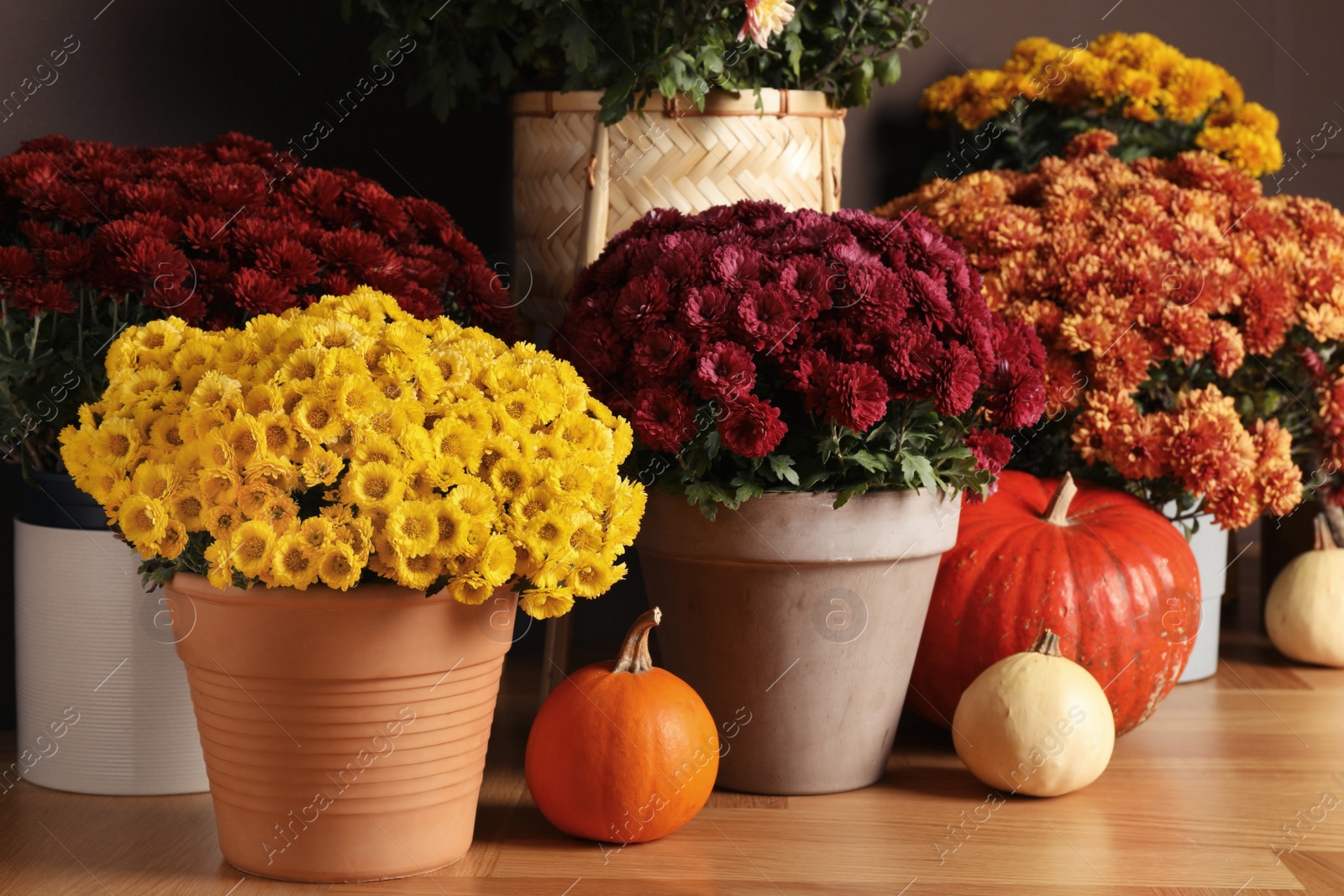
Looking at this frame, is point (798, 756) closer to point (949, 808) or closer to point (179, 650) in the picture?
point (949, 808)

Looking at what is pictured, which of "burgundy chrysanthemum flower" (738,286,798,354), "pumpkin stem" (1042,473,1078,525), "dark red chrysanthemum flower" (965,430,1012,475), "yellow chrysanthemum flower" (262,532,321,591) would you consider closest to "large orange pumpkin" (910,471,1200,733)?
"pumpkin stem" (1042,473,1078,525)

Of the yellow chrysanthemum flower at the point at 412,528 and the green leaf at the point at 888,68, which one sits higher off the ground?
the green leaf at the point at 888,68

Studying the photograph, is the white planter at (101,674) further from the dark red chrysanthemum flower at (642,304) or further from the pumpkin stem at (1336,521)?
the pumpkin stem at (1336,521)

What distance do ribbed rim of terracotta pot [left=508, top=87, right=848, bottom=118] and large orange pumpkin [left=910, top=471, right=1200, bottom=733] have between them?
0.57 metres

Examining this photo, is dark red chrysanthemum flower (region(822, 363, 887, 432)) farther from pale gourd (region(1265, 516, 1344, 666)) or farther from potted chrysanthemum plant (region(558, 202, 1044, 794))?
pale gourd (region(1265, 516, 1344, 666))

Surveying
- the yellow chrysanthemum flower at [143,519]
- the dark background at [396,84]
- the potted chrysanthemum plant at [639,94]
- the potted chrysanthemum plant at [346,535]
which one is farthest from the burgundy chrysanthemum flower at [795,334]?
the dark background at [396,84]

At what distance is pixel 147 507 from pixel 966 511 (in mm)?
1004

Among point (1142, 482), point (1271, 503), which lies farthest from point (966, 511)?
point (1271, 503)

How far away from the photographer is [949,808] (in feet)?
4.71

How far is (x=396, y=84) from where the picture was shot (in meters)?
1.89

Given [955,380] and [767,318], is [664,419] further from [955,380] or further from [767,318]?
[955,380]

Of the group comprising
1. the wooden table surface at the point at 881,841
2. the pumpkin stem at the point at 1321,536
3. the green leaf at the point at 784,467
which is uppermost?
the green leaf at the point at 784,467

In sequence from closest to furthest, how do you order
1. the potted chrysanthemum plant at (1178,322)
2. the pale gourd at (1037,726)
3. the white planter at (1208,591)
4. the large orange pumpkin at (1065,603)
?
the pale gourd at (1037,726)
the large orange pumpkin at (1065,603)
the potted chrysanthemum plant at (1178,322)
the white planter at (1208,591)

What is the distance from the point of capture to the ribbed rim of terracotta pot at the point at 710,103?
167cm
